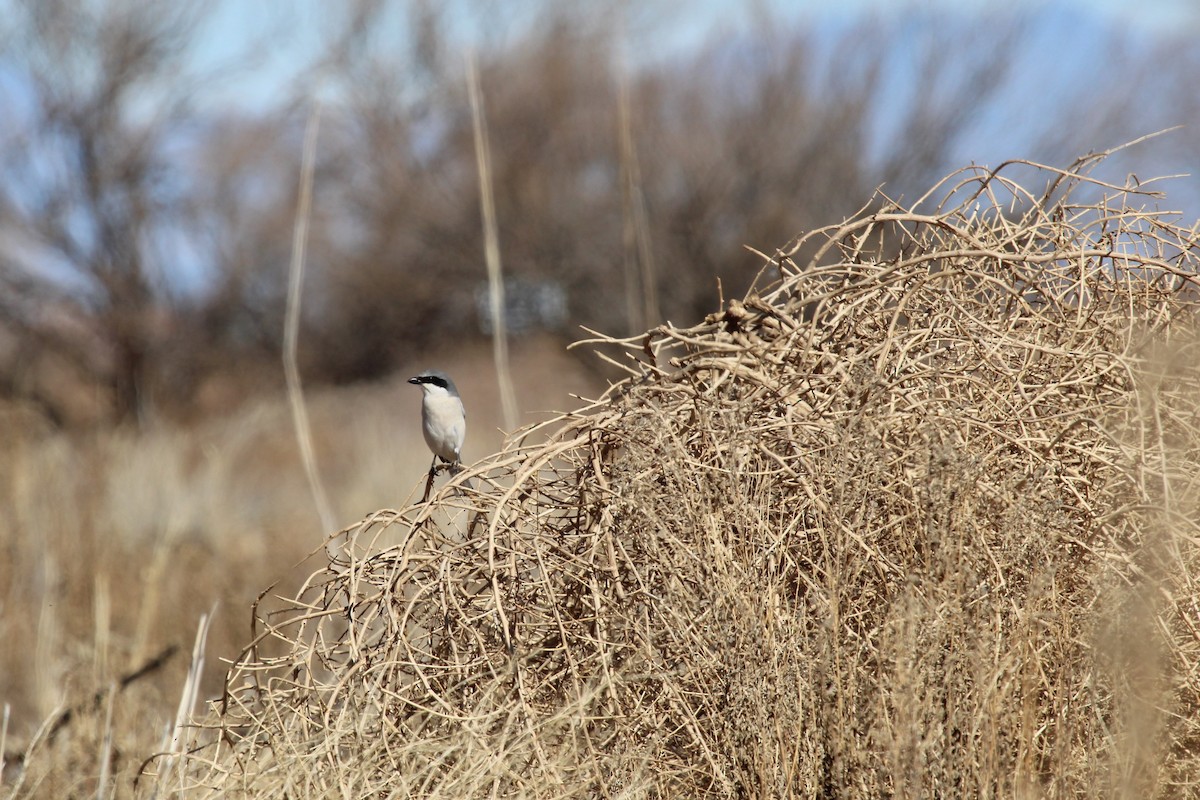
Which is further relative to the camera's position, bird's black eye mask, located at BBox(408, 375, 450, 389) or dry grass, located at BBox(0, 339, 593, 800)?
dry grass, located at BBox(0, 339, 593, 800)

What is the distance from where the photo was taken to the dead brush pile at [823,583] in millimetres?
1587

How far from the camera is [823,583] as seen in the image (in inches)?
67.6

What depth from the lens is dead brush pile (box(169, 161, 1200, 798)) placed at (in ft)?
5.21

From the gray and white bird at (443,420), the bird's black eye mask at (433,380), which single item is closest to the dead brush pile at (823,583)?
the gray and white bird at (443,420)

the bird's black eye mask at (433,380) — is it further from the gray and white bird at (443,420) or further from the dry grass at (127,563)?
the dry grass at (127,563)

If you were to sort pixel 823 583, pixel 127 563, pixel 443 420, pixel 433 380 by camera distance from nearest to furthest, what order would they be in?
pixel 823 583, pixel 443 420, pixel 433 380, pixel 127 563

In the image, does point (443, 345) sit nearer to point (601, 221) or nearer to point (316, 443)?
point (601, 221)

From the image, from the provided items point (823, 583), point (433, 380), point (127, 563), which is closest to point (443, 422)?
point (433, 380)

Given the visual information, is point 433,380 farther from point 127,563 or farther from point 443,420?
point 127,563

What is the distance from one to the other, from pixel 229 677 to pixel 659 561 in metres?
0.75

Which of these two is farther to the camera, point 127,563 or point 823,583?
point 127,563

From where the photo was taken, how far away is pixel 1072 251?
73.2 inches

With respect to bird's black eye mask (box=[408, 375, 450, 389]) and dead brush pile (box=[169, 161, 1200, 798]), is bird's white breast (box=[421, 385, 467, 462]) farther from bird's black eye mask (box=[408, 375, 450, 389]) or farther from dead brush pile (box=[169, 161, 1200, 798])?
dead brush pile (box=[169, 161, 1200, 798])

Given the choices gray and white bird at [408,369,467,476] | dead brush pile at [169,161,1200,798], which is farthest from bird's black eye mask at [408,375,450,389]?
dead brush pile at [169,161,1200,798]
